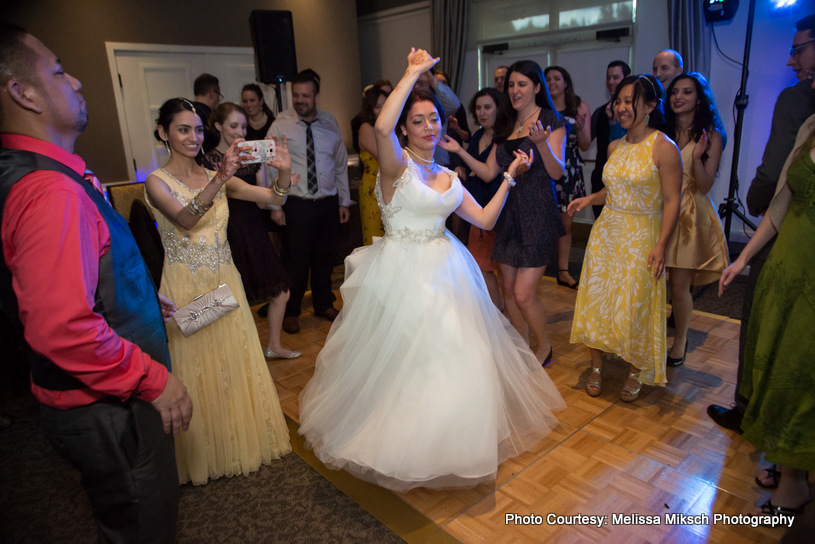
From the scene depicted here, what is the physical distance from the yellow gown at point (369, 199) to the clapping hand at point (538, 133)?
5.49 ft

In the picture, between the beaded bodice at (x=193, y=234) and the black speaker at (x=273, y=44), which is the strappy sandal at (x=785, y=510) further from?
the black speaker at (x=273, y=44)

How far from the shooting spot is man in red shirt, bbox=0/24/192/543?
3.46 feet

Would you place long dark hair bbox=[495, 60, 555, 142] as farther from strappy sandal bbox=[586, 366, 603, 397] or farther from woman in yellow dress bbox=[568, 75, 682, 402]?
strappy sandal bbox=[586, 366, 603, 397]

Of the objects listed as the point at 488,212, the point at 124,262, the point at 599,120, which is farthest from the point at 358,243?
the point at 124,262

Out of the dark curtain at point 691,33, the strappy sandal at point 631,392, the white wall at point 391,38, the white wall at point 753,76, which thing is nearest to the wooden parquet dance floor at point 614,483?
the strappy sandal at point 631,392

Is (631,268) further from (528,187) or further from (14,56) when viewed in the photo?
(14,56)

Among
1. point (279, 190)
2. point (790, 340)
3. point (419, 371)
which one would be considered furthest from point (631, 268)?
point (279, 190)

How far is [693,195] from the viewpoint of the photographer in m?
3.10

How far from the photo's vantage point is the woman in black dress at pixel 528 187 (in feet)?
9.32

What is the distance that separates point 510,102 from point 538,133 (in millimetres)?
379

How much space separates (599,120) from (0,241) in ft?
14.8

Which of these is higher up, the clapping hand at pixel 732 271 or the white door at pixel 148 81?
the white door at pixel 148 81

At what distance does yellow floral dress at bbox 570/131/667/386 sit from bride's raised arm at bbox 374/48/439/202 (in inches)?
46.7

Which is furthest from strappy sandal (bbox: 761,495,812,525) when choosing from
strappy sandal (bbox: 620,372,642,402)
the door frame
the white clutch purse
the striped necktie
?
the door frame
